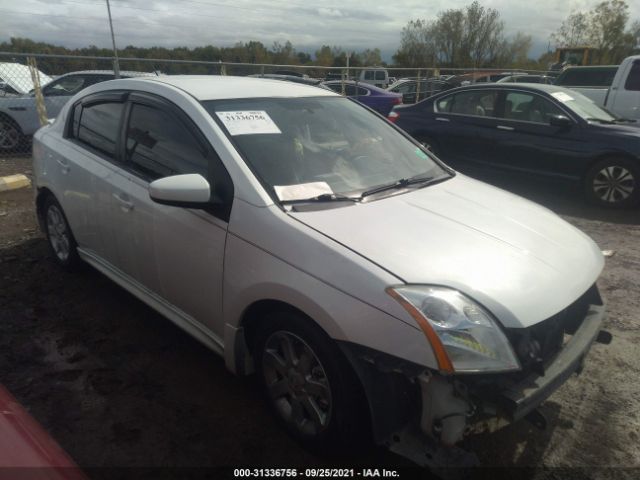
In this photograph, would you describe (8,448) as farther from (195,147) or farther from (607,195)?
(607,195)

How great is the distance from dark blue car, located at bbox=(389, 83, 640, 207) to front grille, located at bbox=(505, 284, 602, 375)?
15.9 feet

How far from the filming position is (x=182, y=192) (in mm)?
2422

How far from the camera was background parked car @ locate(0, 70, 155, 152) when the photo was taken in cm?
923

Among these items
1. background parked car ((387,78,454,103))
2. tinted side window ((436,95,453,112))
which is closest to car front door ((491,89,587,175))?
tinted side window ((436,95,453,112))

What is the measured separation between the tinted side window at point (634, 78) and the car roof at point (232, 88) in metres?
8.10

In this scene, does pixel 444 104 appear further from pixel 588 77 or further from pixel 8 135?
pixel 8 135

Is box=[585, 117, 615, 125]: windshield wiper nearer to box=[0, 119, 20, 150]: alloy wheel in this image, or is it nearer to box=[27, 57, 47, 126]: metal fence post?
box=[27, 57, 47, 126]: metal fence post

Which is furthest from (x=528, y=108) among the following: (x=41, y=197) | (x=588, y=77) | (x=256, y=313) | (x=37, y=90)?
(x=37, y=90)

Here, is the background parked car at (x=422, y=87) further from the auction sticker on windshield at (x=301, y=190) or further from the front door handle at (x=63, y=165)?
the auction sticker on windshield at (x=301, y=190)

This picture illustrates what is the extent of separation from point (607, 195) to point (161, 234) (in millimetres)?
5983

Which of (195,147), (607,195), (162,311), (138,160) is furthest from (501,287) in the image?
(607,195)

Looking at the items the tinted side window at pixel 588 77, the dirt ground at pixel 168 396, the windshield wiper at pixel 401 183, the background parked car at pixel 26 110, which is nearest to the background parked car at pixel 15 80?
the background parked car at pixel 26 110

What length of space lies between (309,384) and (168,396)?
0.99 meters

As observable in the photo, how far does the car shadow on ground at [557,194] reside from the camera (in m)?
6.35
